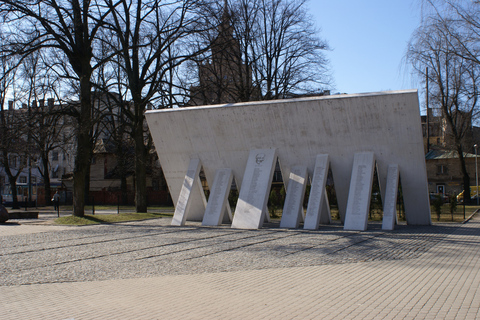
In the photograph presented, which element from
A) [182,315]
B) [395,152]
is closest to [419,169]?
[395,152]

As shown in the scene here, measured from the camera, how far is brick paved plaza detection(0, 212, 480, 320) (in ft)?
21.7

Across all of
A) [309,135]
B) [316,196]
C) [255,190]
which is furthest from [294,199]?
[309,135]

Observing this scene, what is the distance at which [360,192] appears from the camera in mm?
17766

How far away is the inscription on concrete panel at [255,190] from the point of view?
18688 mm

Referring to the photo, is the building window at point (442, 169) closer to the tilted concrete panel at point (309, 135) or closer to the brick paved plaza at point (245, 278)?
the tilted concrete panel at point (309, 135)

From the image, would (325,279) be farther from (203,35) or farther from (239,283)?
(203,35)

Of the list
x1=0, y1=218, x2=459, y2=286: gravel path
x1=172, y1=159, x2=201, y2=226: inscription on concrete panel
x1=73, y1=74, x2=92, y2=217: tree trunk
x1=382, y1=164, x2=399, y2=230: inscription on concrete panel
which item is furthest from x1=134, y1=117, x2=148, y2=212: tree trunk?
x1=382, y1=164, x2=399, y2=230: inscription on concrete panel

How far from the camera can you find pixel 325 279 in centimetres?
862

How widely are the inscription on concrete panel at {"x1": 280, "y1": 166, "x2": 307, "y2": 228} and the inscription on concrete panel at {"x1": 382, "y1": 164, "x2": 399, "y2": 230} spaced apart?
319 centimetres

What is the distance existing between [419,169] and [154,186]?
4133 cm

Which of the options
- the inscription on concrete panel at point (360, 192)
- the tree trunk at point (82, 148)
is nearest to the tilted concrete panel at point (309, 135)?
the inscription on concrete panel at point (360, 192)

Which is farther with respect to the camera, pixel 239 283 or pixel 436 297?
pixel 239 283

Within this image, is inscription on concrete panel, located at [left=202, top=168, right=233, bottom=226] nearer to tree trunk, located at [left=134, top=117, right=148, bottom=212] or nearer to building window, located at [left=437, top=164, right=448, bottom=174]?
tree trunk, located at [left=134, top=117, right=148, bottom=212]

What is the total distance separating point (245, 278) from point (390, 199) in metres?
10.4
